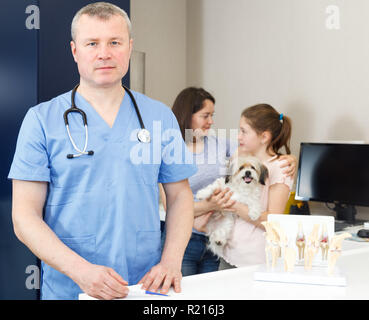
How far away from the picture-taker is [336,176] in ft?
8.36

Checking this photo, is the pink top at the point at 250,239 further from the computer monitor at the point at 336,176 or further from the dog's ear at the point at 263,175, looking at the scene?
the computer monitor at the point at 336,176

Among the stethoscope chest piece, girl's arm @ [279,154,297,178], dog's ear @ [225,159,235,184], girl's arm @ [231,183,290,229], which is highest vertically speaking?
the stethoscope chest piece

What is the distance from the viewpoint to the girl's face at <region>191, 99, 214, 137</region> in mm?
2299

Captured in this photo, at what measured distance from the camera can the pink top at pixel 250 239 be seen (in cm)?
204

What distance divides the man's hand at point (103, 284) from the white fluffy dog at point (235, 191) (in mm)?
1056

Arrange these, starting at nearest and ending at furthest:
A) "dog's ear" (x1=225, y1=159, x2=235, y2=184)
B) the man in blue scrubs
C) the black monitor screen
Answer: the man in blue scrubs → "dog's ear" (x1=225, y1=159, x2=235, y2=184) → the black monitor screen

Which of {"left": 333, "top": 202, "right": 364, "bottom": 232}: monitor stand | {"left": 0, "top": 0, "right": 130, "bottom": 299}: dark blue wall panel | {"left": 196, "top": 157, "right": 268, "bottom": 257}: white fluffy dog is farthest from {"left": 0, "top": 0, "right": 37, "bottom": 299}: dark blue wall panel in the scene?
{"left": 333, "top": 202, "right": 364, "bottom": 232}: monitor stand

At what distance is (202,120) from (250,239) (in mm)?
606

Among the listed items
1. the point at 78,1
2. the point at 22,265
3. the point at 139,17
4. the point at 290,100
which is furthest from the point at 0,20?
the point at 290,100

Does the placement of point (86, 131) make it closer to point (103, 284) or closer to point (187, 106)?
point (103, 284)

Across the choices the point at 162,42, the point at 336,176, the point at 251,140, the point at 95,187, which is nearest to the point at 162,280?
the point at 95,187

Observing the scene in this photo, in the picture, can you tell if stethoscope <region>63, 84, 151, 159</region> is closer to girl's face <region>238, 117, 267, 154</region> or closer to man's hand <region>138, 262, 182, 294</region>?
man's hand <region>138, 262, 182, 294</region>

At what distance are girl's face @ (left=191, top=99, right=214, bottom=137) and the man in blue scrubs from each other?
832mm

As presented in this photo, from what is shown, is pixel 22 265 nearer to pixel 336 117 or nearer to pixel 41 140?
pixel 41 140
